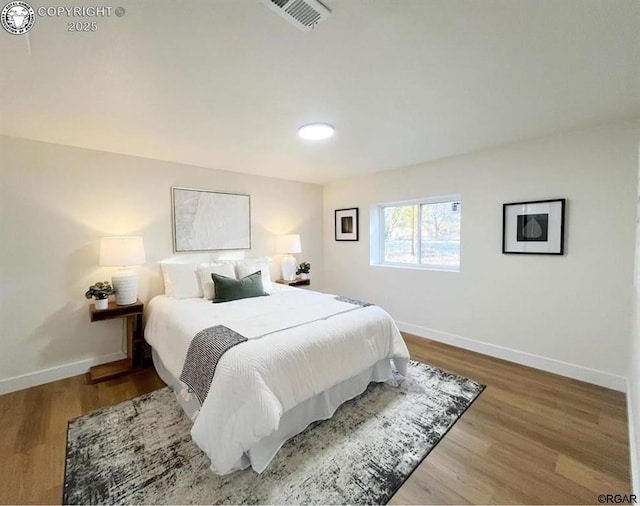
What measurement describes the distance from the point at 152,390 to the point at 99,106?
2265 mm

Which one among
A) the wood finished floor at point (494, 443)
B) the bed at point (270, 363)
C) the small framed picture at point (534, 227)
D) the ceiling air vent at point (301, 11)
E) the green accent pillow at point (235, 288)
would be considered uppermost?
the ceiling air vent at point (301, 11)

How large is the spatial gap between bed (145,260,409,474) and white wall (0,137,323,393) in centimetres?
65

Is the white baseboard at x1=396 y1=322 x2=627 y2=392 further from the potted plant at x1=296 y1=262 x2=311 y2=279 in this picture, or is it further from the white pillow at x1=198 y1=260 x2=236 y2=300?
the white pillow at x1=198 y1=260 x2=236 y2=300

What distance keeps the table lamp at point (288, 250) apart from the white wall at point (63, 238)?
Result: 124 centimetres

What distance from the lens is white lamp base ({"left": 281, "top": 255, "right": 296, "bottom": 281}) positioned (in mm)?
4129

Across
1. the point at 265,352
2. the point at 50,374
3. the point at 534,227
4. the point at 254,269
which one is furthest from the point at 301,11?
the point at 50,374

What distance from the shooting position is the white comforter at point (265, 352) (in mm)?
1512

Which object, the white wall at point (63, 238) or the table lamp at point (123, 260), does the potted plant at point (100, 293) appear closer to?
the table lamp at point (123, 260)

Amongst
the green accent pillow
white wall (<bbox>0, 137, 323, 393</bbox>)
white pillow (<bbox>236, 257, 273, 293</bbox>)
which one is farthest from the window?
white wall (<bbox>0, 137, 323, 393</bbox>)

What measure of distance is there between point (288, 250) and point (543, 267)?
2.92m

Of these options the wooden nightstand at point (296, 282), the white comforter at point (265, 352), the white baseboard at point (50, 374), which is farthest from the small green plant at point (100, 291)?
the wooden nightstand at point (296, 282)

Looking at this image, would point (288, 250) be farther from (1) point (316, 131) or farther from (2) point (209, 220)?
(1) point (316, 131)

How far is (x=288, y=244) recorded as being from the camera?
4.06m

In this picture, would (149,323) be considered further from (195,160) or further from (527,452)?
(527,452)
